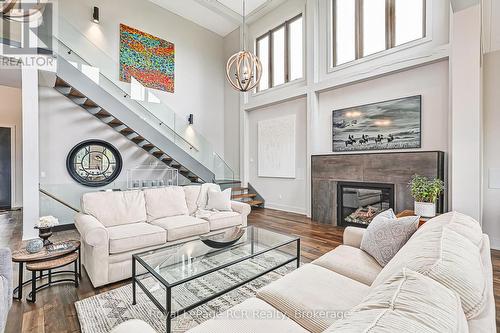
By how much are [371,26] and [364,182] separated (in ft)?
10.2

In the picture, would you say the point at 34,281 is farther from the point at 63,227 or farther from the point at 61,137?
the point at 61,137

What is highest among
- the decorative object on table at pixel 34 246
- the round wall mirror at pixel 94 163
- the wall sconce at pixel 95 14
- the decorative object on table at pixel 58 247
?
the wall sconce at pixel 95 14

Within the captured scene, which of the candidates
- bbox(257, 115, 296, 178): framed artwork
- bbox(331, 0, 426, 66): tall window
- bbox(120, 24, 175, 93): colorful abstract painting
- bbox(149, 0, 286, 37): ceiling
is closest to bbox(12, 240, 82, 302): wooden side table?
bbox(120, 24, 175, 93): colorful abstract painting

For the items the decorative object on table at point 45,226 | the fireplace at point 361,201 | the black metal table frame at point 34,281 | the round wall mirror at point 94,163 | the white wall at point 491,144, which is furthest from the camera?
the round wall mirror at point 94,163

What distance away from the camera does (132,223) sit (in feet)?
10.5

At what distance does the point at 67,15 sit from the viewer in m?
5.25

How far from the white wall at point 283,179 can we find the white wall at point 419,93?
2.38ft

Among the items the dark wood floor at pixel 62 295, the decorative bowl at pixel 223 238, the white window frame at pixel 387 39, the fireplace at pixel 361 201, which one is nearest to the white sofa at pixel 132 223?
the dark wood floor at pixel 62 295

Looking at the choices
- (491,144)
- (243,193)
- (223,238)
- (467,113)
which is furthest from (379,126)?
(243,193)

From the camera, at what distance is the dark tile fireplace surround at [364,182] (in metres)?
3.85

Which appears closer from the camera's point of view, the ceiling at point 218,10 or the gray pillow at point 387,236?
the gray pillow at point 387,236

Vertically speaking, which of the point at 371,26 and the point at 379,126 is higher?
the point at 371,26

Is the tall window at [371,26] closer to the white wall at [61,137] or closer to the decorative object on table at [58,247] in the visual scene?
the decorative object on table at [58,247]

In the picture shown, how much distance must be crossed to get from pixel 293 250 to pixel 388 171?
223cm
